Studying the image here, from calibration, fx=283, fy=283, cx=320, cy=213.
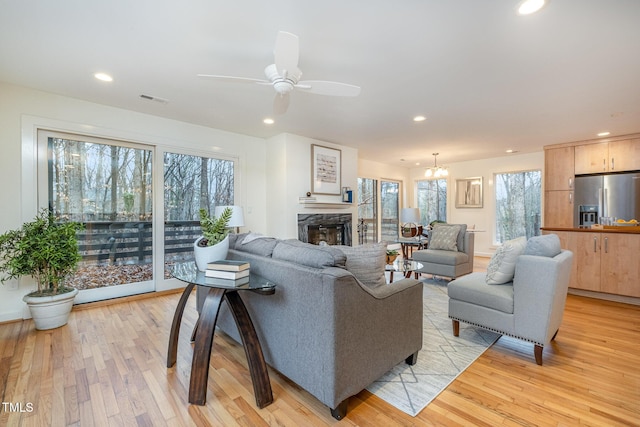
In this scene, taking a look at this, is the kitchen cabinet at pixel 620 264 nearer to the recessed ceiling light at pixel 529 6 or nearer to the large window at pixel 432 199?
the recessed ceiling light at pixel 529 6

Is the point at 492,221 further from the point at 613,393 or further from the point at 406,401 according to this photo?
the point at 406,401

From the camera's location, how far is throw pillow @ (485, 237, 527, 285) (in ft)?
7.64

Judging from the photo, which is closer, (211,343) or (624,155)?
(211,343)

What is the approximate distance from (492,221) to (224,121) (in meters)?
6.24

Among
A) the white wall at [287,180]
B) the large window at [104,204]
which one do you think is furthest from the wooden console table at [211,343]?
the white wall at [287,180]

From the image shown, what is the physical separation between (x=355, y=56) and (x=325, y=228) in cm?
337

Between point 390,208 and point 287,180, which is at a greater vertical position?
point 287,180

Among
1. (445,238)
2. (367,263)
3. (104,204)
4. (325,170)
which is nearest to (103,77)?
(104,204)

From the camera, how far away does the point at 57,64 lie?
97.1 inches

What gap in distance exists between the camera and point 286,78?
6.70 feet

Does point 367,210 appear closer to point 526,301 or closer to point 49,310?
point 526,301

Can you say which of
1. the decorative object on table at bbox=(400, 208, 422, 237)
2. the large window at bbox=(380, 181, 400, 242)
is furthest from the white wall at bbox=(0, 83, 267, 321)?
the large window at bbox=(380, 181, 400, 242)

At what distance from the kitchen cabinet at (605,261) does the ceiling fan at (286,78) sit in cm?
381

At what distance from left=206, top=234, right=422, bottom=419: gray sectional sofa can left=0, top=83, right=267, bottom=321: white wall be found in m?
2.80
